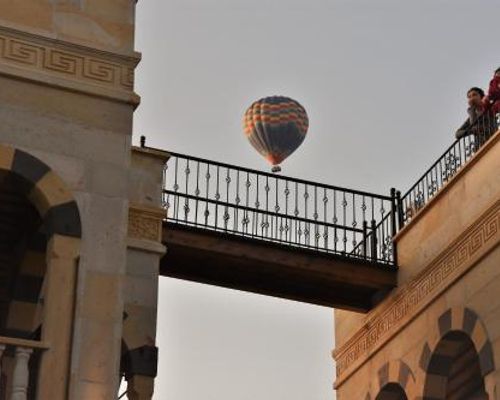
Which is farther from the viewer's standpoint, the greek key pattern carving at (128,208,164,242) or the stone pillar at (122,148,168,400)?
the greek key pattern carving at (128,208,164,242)

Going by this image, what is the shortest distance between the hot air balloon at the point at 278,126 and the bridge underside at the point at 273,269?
779 cm

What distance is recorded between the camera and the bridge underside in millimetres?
15984

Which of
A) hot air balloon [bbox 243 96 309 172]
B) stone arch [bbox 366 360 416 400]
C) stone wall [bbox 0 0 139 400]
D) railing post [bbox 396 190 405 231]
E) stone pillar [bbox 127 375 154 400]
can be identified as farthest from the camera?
hot air balloon [bbox 243 96 309 172]

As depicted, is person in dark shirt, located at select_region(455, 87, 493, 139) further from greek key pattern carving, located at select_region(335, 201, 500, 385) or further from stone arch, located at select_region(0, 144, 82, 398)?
stone arch, located at select_region(0, 144, 82, 398)

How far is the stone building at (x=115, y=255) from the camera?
9.42 meters

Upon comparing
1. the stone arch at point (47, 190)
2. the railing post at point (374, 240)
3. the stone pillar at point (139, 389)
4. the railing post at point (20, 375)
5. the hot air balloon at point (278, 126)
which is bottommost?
the railing post at point (20, 375)

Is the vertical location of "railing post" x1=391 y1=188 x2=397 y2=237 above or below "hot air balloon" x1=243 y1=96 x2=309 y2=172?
below

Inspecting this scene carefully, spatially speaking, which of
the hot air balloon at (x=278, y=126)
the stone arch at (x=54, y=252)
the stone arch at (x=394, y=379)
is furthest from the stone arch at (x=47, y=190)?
the hot air balloon at (x=278, y=126)

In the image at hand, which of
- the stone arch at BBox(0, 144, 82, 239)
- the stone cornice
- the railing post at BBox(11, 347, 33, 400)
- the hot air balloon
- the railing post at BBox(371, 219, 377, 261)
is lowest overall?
the railing post at BBox(11, 347, 33, 400)

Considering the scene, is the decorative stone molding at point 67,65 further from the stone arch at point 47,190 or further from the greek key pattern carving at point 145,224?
the greek key pattern carving at point 145,224

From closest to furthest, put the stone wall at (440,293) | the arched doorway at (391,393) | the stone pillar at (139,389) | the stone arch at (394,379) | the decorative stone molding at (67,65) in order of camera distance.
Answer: the decorative stone molding at (67,65)
the stone pillar at (139,389)
the stone wall at (440,293)
the stone arch at (394,379)
the arched doorway at (391,393)

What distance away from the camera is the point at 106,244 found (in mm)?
9711

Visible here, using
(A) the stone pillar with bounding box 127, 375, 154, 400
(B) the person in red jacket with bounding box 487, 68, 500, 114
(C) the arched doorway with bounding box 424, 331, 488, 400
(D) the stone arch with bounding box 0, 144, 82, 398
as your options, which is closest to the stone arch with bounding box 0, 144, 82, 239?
(D) the stone arch with bounding box 0, 144, 82, 398

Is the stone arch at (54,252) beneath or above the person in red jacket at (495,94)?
beneath
